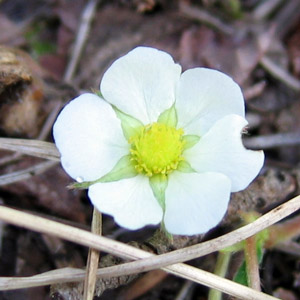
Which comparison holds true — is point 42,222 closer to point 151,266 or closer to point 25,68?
point 151,266

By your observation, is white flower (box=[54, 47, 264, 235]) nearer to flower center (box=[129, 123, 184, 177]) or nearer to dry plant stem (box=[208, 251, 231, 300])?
flower center (box=[129, 123, 184, 177])

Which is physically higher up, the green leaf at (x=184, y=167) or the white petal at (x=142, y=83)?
the white petal at (x=142, y=83)

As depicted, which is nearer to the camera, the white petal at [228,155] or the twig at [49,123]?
the white petal at [228,155]

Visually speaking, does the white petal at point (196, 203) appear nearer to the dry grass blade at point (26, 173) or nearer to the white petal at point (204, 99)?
the white petal at point (204, 99)

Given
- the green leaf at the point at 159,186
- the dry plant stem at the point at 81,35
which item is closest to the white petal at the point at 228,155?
the green leaf at the point at 159,186

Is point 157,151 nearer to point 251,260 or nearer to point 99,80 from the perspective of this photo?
point 251,260

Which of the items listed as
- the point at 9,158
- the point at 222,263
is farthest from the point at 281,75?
the point at 9,158
